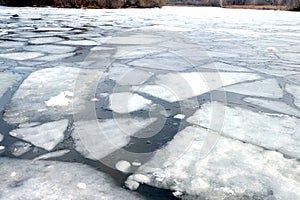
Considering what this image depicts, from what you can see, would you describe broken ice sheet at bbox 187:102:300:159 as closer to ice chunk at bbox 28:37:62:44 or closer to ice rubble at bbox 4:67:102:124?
ice rubble at bbox 4:67:102:124

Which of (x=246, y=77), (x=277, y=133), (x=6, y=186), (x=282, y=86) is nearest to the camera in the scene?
(x=6, y=186)

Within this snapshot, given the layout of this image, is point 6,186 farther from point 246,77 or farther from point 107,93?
point 246,77

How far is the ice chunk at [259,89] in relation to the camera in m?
2.38

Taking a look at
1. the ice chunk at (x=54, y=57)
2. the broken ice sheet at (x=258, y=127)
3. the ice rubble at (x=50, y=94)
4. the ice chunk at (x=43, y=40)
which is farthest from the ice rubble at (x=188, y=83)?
the ice chunk at (x=43, y=40)

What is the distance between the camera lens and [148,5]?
1118 inches

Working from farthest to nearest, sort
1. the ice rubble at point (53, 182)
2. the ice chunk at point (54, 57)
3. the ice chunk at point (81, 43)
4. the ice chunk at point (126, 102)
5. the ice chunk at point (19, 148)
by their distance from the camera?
the ice chunk at point (81, 43) → the ice chunk at point (54, 57) → the ice chunk at point (126, 102) → the ice chunk at point (19, 148) → the ice rubble at point (53, 182)

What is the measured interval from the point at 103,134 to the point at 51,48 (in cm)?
313

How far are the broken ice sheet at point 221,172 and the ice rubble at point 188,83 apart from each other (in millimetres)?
782

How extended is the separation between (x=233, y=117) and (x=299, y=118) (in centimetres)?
43

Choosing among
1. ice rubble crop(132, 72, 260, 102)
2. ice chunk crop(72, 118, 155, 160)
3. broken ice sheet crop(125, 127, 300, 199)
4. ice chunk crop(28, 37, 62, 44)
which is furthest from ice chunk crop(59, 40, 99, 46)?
broken ice sheet crop(125, 127, 300, 199)

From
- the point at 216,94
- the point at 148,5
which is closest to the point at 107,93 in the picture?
the point at 216,94

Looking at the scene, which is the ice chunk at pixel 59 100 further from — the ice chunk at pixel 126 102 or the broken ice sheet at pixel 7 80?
the broken ice sheet at pixel 7 80

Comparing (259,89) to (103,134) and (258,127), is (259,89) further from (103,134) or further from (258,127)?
(103,134)

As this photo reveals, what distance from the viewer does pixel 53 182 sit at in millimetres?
1155
